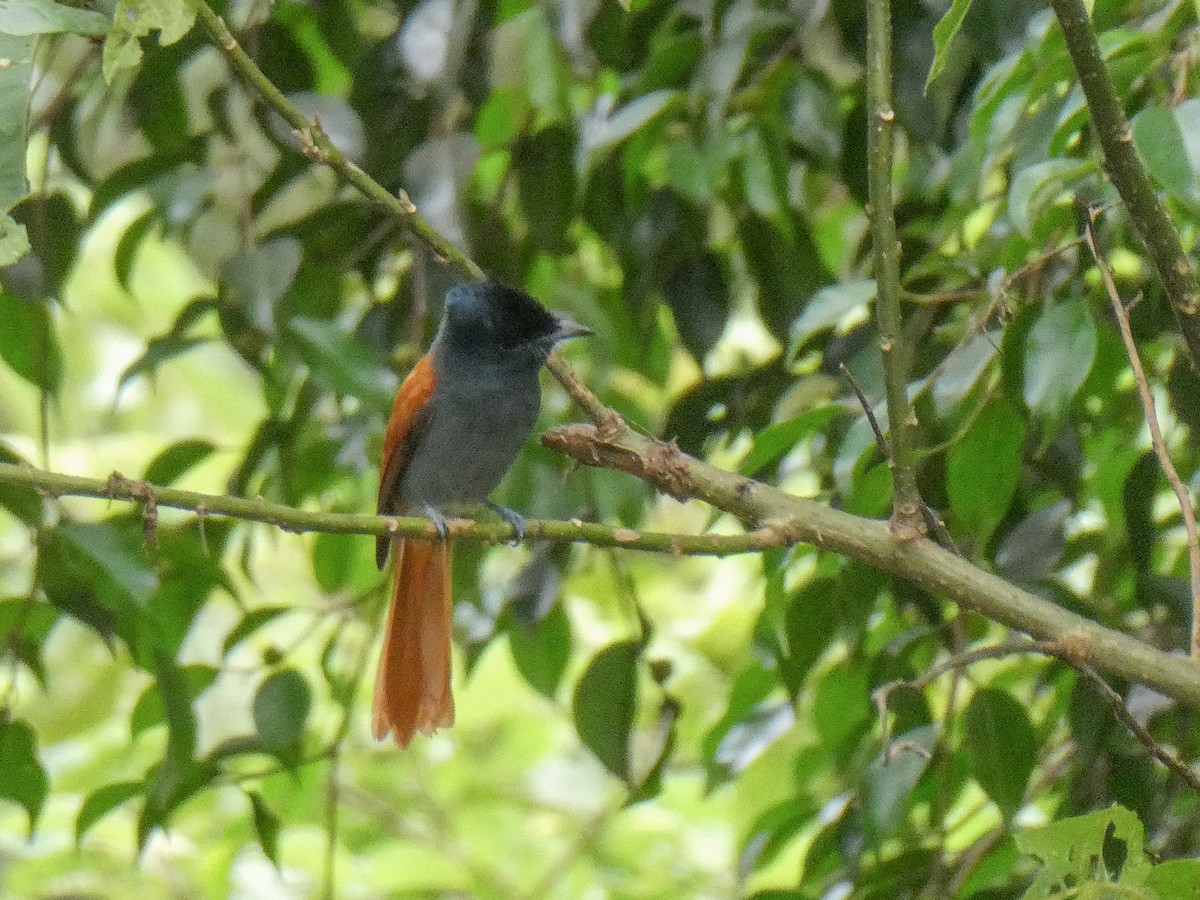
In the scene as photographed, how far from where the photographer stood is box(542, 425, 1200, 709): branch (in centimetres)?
189

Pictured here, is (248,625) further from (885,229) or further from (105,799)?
(885,229)

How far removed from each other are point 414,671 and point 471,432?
0.59 m

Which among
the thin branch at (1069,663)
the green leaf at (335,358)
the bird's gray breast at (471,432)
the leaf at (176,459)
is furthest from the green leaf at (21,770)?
the thin branch at (1069,663)

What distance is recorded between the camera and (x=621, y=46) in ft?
10.4

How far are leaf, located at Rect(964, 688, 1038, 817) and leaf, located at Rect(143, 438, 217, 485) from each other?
1595 mm

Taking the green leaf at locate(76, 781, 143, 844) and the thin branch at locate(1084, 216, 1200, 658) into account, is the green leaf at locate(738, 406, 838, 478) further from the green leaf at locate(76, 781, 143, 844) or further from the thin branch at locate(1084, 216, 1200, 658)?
the green leaf at locate(76, 781, 143, 844)

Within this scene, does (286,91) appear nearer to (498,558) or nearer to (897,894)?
(897,894)

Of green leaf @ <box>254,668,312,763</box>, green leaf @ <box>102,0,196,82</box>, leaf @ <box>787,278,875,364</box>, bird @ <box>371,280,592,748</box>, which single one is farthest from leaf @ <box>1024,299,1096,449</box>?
green leaf @ <box>254,668,312,763</box>

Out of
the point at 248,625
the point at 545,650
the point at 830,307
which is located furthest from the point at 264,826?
the point at 830,307

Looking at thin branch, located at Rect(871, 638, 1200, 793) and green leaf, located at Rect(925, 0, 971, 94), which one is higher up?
green leaf, located at Rect(925, 0, 971, 94)

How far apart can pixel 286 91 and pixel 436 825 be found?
2.77 meters

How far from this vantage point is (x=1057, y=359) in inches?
85.0

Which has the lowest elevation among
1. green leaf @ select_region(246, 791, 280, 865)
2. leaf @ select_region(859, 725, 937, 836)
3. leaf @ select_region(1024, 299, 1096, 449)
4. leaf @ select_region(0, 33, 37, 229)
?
green leaf @ select_region(246, 791, 280, 865)

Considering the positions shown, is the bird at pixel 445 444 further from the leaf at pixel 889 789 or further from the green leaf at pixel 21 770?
the leaf at pixel 889 789
